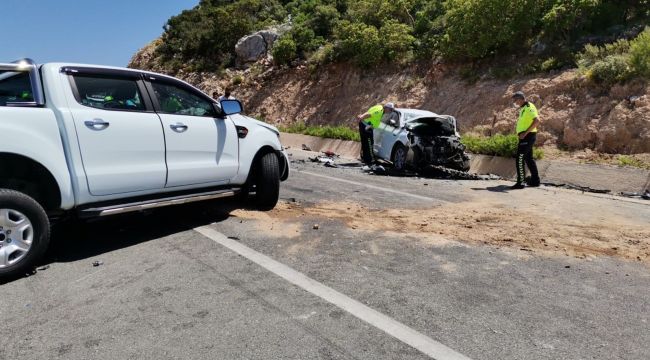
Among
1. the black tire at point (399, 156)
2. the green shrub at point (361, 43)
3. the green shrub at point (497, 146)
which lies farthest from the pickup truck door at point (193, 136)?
the green shrub at point (361, 43)

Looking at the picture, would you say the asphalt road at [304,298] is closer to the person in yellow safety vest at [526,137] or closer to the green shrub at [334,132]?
the person in yellow safety vest at [526,137]

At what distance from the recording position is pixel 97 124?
4.70m

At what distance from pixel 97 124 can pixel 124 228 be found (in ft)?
5.52

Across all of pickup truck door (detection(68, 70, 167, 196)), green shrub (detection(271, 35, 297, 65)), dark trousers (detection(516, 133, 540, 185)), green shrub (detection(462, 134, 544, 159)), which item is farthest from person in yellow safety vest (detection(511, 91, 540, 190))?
green shrub (detection(271, 35, 297, 65))

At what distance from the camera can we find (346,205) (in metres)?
7.50

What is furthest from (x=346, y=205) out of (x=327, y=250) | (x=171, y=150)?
(x=171, y=150)

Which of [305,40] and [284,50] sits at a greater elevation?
[305,40]

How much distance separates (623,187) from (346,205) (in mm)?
6083

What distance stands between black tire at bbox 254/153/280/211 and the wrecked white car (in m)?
5.83

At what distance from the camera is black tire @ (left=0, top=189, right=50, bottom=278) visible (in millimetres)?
4102

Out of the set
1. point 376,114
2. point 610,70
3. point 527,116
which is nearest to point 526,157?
point 527,116

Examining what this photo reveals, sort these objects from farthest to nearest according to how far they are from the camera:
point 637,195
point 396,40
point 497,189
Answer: point 396,40 → point 497,189 → point 637,195

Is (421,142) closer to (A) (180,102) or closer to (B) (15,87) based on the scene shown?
(A) (180,102)

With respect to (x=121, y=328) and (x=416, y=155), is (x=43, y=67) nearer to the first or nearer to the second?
(x=121, y=328)
